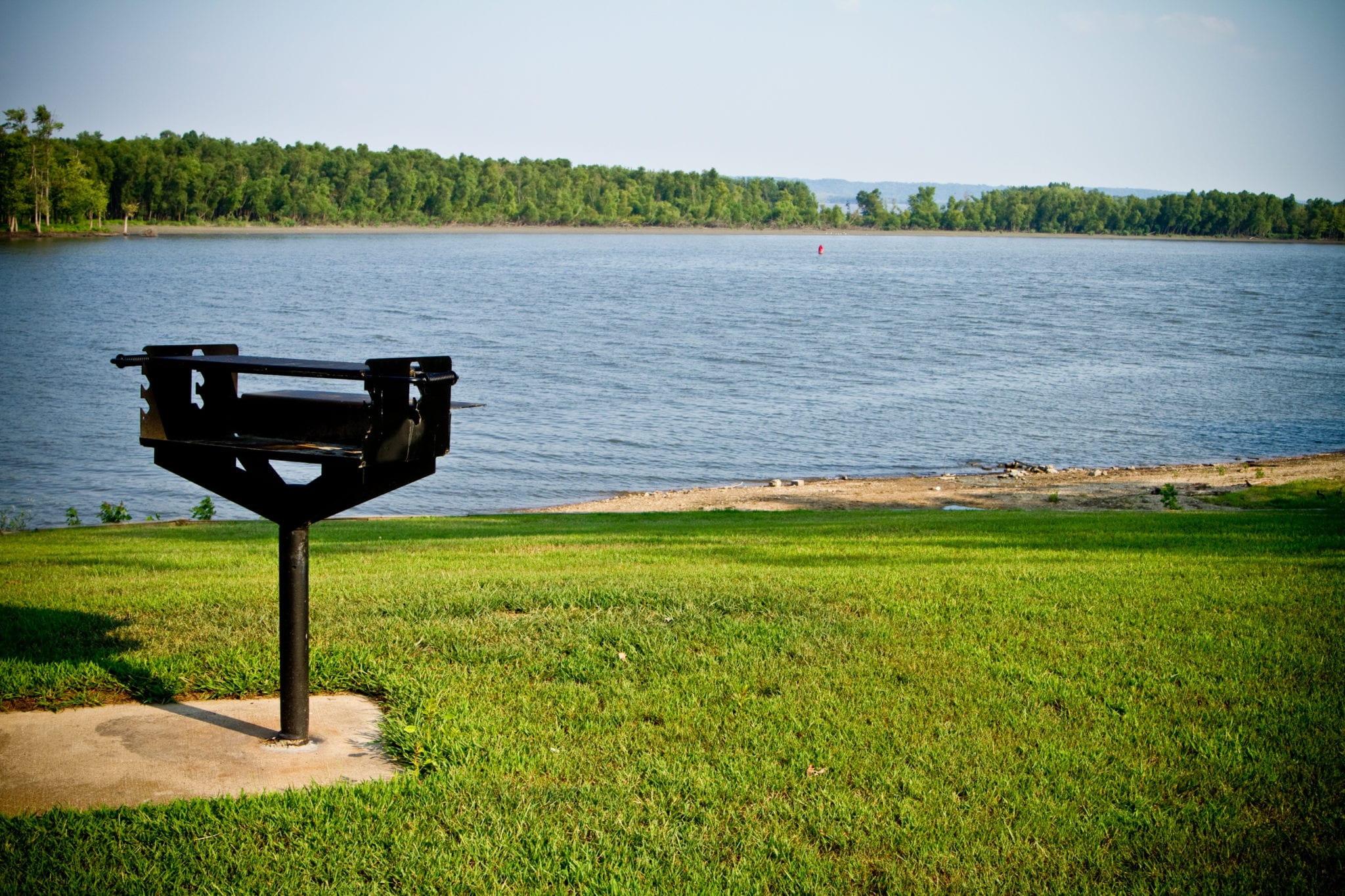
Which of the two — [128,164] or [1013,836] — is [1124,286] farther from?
[128,164]

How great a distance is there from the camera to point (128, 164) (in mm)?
144500

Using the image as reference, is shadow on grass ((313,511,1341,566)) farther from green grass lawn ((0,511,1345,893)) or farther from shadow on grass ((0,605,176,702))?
shadow on grass ((0,605,176,702))

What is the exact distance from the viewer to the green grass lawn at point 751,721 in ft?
12.5

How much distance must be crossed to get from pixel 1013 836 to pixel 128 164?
545 feet

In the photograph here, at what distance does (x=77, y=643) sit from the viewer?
6.19m

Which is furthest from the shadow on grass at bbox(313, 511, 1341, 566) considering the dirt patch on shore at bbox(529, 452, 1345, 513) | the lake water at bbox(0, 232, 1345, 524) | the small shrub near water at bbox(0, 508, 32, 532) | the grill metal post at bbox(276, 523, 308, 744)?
the lake water at bbox(0, 232, 1345, 524)

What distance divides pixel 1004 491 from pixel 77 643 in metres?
19.4

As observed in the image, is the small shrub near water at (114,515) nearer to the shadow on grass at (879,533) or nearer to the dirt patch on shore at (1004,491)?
the shadow on grass at (879,533)

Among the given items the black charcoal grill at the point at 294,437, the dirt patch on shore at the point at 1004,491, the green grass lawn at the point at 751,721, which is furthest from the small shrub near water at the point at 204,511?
the black charcoal grill at the point at 294,437

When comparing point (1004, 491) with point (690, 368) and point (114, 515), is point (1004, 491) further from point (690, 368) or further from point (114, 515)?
point (690, 368)

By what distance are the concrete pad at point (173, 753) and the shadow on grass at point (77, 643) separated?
23 cm

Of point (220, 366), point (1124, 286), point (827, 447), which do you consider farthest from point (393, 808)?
point (1124, 286)

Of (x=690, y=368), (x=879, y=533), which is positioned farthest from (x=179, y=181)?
(x=879, y=533)

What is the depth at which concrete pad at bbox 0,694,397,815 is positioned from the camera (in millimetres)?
4395
